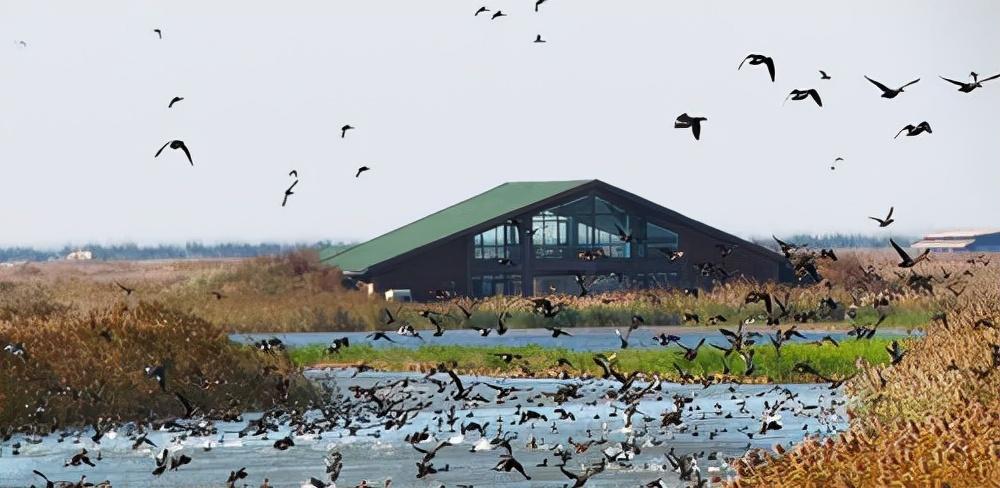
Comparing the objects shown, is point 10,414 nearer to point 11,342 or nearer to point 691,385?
point 11,342

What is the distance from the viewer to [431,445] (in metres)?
32.4

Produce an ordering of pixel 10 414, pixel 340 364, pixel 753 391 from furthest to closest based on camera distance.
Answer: pixel 340 364, pixel 753 391, pixel 10 414

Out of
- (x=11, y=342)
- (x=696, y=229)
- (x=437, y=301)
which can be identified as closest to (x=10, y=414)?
(x=11, y=342)

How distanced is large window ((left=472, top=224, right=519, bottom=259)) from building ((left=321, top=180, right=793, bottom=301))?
4 cm

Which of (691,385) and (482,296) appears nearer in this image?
(691,385)

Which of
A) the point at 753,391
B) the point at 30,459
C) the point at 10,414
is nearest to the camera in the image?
the point at 30,459

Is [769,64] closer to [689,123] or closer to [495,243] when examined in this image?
[689,123]

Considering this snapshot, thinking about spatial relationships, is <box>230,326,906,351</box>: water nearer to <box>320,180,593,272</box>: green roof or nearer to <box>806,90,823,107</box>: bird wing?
<box>320,180,593,272</box>: green roof

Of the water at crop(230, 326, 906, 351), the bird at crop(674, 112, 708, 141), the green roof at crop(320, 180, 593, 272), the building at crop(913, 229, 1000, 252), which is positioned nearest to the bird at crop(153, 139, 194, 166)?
the bird at crop(674, 112, 708, 141)

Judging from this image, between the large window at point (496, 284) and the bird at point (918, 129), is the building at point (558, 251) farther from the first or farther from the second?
the bird at point (918, 129)

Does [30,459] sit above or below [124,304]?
below

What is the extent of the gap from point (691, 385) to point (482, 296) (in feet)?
96.4

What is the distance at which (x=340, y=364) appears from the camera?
52281 mm

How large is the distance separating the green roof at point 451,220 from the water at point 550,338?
702cm
